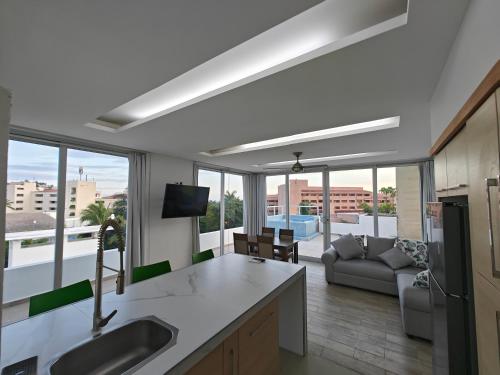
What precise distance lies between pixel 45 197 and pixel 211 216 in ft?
11.3

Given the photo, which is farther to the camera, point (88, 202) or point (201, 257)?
point (88, 202)

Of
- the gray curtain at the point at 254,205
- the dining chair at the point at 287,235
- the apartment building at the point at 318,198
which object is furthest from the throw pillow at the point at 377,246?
the gray curtain at the point at 254,205

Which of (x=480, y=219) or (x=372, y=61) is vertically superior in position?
(x=372, y=61)

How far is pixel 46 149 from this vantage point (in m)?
3.11

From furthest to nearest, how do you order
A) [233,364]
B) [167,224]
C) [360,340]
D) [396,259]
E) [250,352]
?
1. [167,224]
2. [396,259]
3. [360,340]
4. [250,352]
5. [233,364]

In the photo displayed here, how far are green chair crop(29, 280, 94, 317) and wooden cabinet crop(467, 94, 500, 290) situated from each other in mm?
2475

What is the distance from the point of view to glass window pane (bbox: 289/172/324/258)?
617 cm

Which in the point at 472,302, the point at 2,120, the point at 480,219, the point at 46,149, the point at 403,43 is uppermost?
the point at 403,43

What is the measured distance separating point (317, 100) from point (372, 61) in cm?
61

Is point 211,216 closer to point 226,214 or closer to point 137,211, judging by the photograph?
point 226,214

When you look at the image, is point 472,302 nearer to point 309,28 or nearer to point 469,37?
point 469,37

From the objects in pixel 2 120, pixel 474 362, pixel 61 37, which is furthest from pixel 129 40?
pixel 474 362

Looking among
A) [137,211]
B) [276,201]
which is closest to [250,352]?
[137,211]

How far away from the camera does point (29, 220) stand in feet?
10.0
